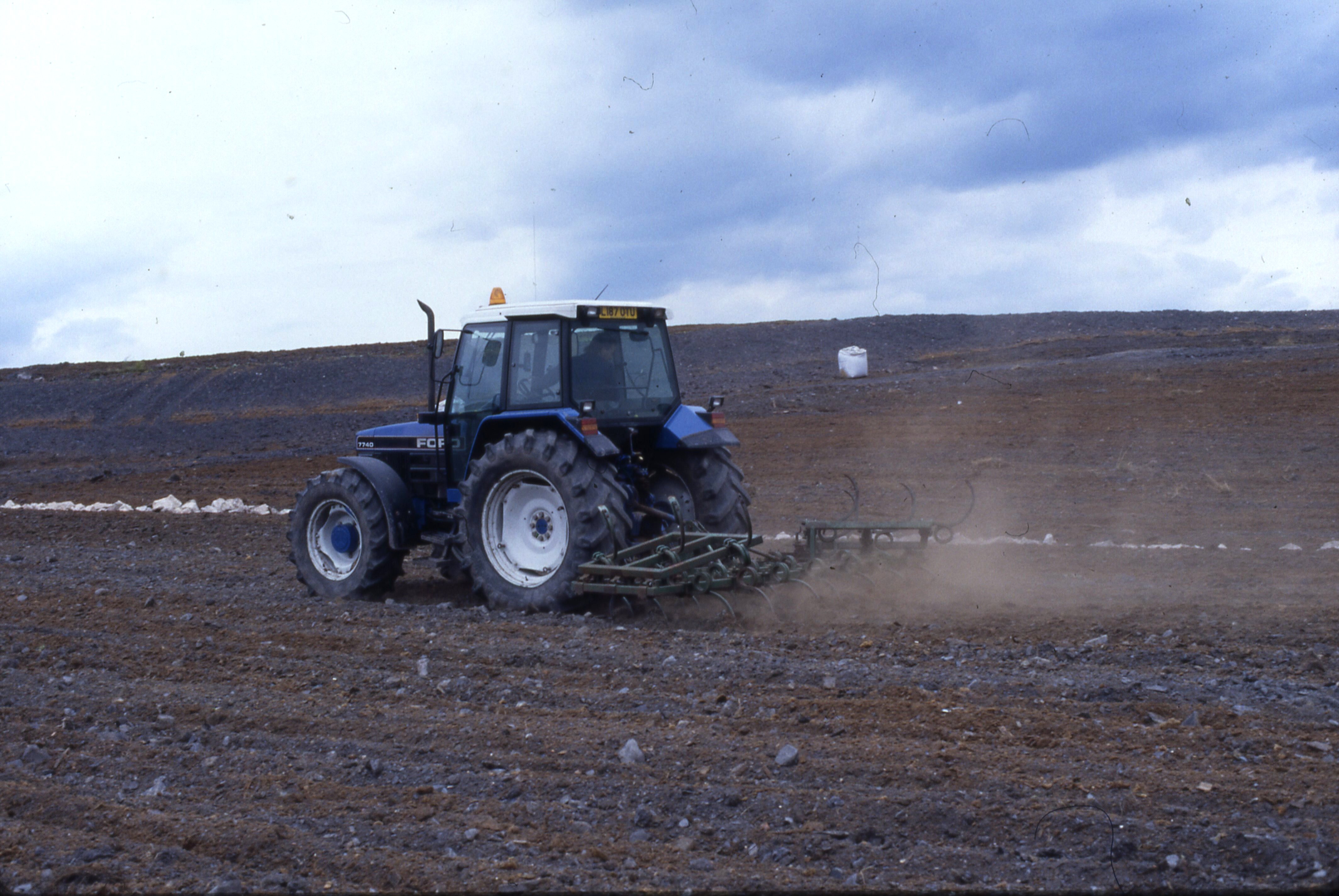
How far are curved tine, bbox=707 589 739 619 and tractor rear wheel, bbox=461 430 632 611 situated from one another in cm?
69

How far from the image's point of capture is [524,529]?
7902 mm

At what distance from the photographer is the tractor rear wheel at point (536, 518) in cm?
735

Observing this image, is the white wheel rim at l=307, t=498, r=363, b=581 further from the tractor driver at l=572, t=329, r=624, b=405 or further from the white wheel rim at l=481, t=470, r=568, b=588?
the tractor driver at l=572, t=329, r=624, b=405

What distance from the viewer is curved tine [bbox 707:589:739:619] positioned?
7.05 meters

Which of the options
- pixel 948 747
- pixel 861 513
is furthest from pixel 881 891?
pixel 861 513

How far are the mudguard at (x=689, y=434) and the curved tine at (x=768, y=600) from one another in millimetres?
1278

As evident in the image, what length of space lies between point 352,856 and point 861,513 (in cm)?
884

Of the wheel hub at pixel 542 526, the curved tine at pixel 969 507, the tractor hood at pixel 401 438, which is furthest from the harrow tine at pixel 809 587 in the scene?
the tractor hood at pixel 401 438

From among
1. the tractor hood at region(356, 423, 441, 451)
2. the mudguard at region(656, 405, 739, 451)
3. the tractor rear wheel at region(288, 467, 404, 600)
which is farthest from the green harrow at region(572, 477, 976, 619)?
the tractor hood at region(356, 423, 441, 451)

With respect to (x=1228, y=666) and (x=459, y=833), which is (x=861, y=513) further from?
(x=459, y=833)

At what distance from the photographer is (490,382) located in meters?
8.09

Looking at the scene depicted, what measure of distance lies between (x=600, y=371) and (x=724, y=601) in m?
1.94

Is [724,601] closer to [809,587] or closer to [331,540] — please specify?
[809,587]

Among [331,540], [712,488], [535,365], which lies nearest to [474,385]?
[535,365]
